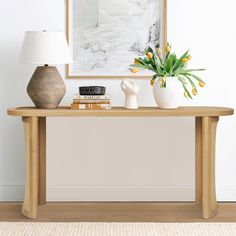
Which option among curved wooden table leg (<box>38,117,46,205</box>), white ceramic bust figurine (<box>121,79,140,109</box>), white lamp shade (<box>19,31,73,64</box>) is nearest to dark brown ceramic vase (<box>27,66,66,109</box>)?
white lamp shade (<box>19,31,73,64</box>)

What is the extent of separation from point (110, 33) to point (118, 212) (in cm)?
113

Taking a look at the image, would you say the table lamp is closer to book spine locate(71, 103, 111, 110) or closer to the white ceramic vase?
book spine locate(71, 103, 111, 110)

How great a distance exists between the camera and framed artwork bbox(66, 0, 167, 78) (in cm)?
320

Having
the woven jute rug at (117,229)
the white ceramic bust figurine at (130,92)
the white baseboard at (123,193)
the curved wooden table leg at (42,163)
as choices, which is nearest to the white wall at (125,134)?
the white baseboard at (123,193)

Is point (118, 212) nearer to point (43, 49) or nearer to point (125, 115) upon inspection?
point (125, 115)

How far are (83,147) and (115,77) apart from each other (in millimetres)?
499

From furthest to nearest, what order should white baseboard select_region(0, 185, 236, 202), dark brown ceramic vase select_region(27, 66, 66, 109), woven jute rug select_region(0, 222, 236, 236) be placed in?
white baseboard select_region(0, 185, 236, 202)
dark brown ceramic vase select_region(27, 66, 66, 109)
woven jute rug select_region(0, 222, 236, 236)

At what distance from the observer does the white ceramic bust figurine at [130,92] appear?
296cm

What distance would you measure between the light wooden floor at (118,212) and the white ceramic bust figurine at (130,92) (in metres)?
0.63

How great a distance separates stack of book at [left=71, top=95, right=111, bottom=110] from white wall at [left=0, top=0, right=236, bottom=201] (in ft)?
1.12

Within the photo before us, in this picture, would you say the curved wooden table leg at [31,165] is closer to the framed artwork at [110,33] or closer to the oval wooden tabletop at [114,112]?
the oval wooden tabletop at [114,112]

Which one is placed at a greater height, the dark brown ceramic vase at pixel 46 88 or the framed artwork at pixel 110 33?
the framed artwork at pixel 110 33

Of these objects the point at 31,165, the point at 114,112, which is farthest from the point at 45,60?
the point at 31,165

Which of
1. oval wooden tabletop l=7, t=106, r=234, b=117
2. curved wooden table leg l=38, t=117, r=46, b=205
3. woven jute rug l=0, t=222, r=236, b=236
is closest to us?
woven jute rug l=0, t=222, r=236, b=236
